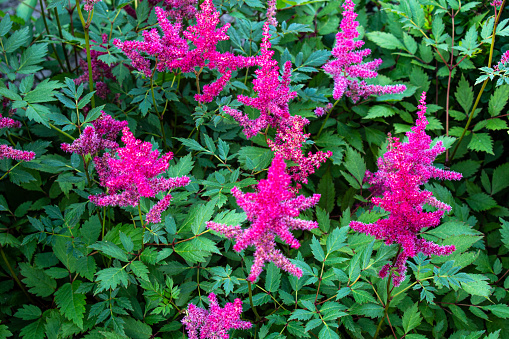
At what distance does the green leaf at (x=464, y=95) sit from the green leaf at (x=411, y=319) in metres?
1.61

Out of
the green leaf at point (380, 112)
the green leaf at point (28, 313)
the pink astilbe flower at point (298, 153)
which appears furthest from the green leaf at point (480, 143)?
the green leaf at point (28, 313)

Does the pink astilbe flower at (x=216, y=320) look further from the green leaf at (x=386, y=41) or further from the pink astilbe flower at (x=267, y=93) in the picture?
the green leaf at (x=386, y=41)

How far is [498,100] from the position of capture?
2822 mm

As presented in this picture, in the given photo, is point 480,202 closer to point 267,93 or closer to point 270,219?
point 267,93

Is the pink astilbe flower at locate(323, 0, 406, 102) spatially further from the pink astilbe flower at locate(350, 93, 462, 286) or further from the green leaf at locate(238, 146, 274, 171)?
the pink astilbe flower at locate(350, 93, 462, 286)

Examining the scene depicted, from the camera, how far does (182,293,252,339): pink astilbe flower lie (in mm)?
1635

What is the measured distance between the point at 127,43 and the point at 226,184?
926 millimetres

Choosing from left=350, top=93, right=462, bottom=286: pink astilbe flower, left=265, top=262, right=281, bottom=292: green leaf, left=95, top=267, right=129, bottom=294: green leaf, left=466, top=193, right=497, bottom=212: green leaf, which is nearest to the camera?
left=350, top=93, right=462, bottom=286: pink astilbe flower

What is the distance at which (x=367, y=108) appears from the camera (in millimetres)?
2945

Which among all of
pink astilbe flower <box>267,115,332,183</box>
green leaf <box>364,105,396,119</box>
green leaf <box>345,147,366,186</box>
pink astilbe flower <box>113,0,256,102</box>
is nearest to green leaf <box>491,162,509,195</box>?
green leaf <box>364,105,396,119</box>

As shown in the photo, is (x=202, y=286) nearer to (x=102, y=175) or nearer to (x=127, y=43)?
(x=102, y=175)

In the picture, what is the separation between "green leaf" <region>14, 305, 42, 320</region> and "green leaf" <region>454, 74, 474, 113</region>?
10.1 feet

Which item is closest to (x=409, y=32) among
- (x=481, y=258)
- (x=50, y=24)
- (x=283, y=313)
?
(x=481, y=258)

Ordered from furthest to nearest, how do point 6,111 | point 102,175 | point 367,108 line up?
1. point 367,108
2. point 6,111
3. point 102,175
